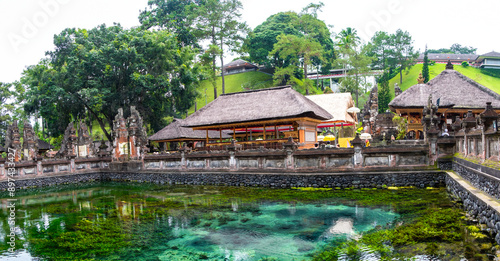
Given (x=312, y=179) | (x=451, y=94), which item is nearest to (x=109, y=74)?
(x=312, y=179)

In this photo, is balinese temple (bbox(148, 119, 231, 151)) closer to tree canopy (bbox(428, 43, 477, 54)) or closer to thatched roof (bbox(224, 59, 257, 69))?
thatched roof (bbox(224, 59, 257, 69))

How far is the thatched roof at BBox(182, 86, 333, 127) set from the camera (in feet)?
63.3

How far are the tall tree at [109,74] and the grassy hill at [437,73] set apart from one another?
110 feet

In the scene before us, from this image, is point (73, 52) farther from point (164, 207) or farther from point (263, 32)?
point (263, 32)

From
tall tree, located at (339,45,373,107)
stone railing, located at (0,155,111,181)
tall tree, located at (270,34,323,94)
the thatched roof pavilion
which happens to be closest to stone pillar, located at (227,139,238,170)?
the thatched roof pavilion

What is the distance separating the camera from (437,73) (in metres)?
54.6

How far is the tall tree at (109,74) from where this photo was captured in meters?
30.4

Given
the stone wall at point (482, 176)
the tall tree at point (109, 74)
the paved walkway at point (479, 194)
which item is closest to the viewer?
the paved walkway at point (479, 194)

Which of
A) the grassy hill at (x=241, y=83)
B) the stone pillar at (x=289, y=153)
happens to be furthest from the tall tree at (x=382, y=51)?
the stone pillar at (x=289, y=153)

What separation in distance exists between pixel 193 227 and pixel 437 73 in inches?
2201

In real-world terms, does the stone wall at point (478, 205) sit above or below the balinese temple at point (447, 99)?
below

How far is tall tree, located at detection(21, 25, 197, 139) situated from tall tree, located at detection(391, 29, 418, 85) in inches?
1393

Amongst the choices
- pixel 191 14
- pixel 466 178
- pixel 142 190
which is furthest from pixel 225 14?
pixel 466 178

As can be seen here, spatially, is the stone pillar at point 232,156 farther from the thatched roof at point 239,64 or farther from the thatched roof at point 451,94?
the thatched roof at point 239,64
